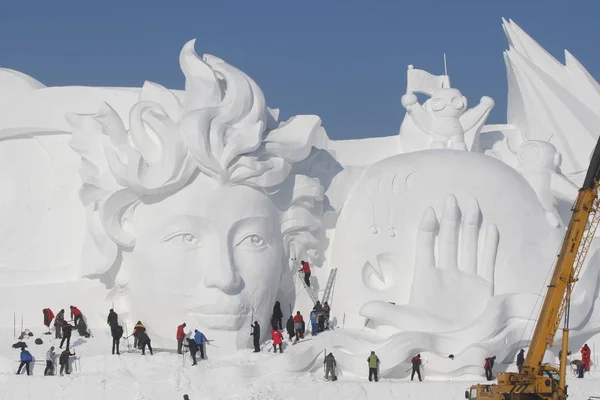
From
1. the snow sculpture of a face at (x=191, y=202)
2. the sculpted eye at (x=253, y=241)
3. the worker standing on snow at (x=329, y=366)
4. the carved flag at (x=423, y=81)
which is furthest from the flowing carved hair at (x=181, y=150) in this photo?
the carved flag at (x=423, y=81)

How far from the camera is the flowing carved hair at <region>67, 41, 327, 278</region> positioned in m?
33.0

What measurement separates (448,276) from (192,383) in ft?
21.8

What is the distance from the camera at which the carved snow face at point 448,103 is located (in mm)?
38312

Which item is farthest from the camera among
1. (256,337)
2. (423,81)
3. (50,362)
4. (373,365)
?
(423,81)

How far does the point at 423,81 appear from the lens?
130 feet

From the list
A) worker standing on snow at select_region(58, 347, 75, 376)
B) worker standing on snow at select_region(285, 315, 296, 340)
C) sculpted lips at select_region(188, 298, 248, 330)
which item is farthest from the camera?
worker standing on snow at select_region(285, 315, 296, 340)

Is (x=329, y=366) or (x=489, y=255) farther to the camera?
(x=489, y=255)

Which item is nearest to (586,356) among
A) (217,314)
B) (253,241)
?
(253,241)

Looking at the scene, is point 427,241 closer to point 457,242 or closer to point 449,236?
point 449,236

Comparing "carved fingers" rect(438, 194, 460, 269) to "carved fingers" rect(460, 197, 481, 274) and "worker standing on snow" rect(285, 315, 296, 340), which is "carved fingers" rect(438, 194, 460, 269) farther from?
"worker standing on snow" rect(285, 315, 296, 340)

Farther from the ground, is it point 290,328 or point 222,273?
point 222,273

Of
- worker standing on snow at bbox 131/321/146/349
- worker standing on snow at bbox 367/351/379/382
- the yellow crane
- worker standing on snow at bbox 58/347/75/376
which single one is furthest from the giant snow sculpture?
the yellow crane

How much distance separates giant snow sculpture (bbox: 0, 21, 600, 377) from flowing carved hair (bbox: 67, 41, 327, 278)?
4cm

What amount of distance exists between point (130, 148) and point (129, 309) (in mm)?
3882
